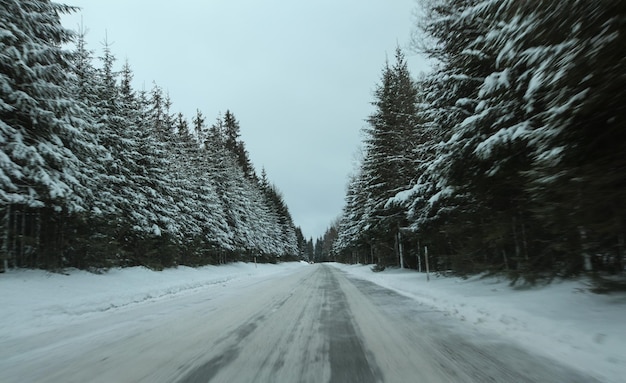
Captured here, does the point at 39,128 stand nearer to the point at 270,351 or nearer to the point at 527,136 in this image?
the point at 270,351

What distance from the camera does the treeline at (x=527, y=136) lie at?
5.54m

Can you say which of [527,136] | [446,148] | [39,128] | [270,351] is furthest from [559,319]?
[39,128]

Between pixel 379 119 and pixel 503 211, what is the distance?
46.9 ft

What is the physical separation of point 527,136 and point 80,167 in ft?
45.1

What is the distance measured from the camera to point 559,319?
240 inches

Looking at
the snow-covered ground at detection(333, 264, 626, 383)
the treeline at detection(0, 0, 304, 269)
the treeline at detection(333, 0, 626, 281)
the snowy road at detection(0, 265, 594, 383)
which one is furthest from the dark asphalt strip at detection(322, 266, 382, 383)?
the treeline at detection(0, 0, 304, 269)

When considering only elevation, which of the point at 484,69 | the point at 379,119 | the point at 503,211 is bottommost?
the point at 503,211

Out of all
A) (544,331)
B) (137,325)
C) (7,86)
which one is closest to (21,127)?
(7,86)

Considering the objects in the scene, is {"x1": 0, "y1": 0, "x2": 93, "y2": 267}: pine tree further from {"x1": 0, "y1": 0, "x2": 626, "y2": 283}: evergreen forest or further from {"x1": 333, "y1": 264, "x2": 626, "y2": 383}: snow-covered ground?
{"x1": 333, "y1": 264, "x2": 626, "y2": 383}: snow-covered ground

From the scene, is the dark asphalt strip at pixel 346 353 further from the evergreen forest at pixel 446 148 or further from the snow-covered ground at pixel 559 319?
the evergreen forest at pixel 446 148

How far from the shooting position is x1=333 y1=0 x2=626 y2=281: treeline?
5.54 meters

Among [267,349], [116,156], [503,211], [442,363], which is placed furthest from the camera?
[116,156]

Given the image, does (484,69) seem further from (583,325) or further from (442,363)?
(442,363)

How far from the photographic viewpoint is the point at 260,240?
168 feet
